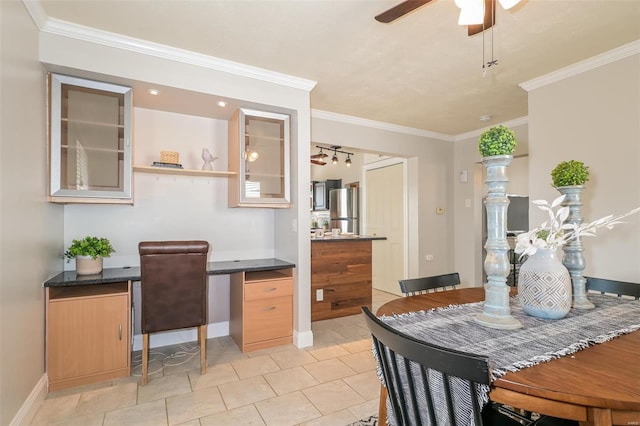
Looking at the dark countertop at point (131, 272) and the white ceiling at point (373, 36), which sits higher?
the white ceiling at point (373, 36)

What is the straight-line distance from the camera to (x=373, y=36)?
230cm

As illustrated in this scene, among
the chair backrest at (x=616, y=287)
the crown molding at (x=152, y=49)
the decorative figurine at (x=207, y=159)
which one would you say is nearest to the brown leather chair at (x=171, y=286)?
the decorative figurine at (x=207, y=159)

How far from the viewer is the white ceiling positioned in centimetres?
199

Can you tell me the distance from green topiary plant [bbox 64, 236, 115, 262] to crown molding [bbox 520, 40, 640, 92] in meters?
3.98

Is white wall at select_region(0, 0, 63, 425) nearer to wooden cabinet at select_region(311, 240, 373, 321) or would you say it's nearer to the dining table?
the dining table

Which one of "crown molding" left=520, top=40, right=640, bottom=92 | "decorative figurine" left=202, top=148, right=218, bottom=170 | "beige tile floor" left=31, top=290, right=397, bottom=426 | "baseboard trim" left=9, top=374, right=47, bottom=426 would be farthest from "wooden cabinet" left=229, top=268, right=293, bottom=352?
"crown molding" left=520, top=40, right=640, bottom=92

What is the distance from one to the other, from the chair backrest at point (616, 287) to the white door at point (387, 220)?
3071mm

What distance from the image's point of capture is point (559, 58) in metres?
2.64

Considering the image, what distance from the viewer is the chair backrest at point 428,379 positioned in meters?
0.76

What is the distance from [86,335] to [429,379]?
243 centimetres

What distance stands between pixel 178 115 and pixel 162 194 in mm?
787

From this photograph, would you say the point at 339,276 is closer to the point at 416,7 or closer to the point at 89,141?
the point at 89,141

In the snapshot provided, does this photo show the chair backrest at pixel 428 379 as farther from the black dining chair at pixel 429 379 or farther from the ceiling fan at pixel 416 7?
the ceiling fan at pixel 416 7

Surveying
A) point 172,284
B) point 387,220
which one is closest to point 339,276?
point 387,220
